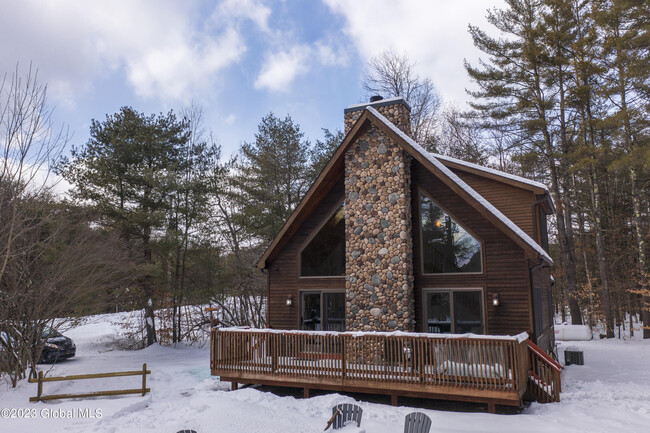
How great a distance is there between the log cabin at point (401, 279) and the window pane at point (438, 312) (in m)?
0.02

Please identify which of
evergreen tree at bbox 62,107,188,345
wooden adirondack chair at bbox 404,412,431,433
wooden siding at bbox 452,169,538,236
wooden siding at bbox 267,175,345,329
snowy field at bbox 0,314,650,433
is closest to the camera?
Answer: wooden adirondack chair at bbox 404,412,431,433

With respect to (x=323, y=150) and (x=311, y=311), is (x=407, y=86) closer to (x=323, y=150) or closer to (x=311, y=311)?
(x=323, y=150)

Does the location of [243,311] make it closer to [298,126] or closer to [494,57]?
[298,126]

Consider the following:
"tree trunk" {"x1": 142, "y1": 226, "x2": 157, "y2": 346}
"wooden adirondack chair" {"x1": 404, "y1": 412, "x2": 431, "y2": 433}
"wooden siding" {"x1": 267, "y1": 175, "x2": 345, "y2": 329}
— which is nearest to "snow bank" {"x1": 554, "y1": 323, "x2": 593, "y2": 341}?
"wooden siding" {"x1": 267, "y1": 175, "x2": 345, "y2": 329}

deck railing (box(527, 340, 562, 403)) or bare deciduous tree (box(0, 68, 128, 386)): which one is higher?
bare deciduous tree (box(0, 68, 128, 386))

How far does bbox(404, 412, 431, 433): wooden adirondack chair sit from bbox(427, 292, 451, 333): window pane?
4.41 metres

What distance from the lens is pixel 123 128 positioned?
19.0 meters

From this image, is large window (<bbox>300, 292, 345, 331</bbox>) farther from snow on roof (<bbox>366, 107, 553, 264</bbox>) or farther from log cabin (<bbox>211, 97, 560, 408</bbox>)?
snow on roof (<bbox>366, 107, 553, 264</bbox>)

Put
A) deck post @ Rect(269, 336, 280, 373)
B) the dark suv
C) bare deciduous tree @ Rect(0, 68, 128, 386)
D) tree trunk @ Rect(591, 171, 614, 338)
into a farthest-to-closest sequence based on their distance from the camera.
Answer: tree trunk @ Rect(591, 171, 614, 338), the dark suv, deck post @ Rect(269, 336, 280, 373), bare deciduous tree @ Rect(0, 68, 128, 386)

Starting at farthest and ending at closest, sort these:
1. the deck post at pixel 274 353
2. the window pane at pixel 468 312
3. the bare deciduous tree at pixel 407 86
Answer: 1. the bare deciduous tree at pixel 407 86
2. the window pane at pixel 468 312
3. the deck post at pixel 274 353

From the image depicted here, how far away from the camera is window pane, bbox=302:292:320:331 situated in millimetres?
11641

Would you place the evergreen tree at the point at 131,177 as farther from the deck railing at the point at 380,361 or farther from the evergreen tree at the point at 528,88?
the evergreen tree at the point at 528,88

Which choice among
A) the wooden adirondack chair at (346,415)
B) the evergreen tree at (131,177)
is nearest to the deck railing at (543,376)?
the wooden adirondack chair at (346,415)

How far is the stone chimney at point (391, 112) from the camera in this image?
37.8 feet
